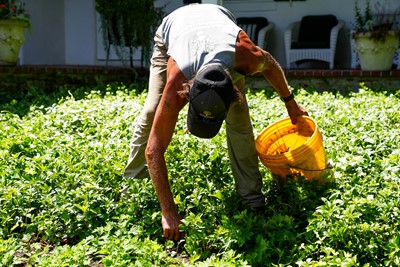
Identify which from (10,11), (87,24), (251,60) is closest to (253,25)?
(87,24)

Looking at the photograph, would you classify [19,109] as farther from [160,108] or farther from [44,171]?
[160,108]

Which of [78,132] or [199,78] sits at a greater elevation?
[199,78]

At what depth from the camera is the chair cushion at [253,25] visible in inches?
464

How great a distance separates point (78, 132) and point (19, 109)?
6.43 feet

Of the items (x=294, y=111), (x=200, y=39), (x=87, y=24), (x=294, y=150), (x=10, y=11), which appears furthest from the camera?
(x=87, y=24)

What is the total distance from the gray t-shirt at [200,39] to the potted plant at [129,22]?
20.1 ft

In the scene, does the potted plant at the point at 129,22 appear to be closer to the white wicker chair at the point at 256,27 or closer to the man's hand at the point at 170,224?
the white wicker chair at the point at 256,27

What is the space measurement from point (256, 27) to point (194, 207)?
7643 mm

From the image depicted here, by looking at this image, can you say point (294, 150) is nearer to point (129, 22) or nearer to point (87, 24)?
point (129, 22)

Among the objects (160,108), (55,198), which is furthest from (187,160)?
(160,108)

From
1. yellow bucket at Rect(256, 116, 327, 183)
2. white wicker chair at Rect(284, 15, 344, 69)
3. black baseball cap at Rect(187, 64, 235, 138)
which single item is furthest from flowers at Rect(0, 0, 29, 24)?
black baseball cap at Rect(187, 64, 235, 138)

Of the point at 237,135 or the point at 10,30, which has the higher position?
the point at 10,30

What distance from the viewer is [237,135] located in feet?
15.0

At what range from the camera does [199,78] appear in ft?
11.9
